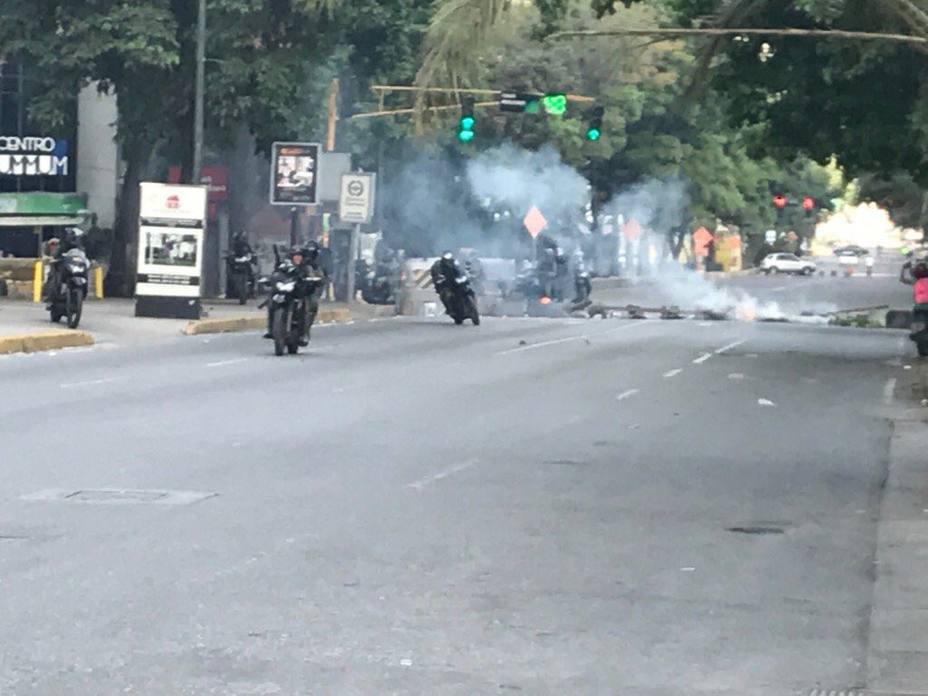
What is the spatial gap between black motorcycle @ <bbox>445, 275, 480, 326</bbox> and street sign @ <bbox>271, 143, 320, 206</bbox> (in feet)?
16.4

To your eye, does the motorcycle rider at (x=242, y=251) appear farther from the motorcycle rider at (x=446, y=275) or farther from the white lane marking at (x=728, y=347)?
the white lane marking at (x=728, y=347)

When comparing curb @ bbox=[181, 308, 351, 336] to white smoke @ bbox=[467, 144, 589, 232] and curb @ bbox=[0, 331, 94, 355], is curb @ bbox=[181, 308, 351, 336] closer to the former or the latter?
curb @ bbox=[0, 331, 94, 355]

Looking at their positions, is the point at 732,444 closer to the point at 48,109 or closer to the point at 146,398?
the point at 146,398

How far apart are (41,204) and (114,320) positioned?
15652 mm

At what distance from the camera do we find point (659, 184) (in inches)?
3270

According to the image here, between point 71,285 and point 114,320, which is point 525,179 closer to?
point 114,320

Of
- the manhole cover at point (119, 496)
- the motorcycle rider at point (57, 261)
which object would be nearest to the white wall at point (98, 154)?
the motorcycle rider at point (57, 261)

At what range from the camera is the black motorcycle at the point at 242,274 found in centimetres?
4691

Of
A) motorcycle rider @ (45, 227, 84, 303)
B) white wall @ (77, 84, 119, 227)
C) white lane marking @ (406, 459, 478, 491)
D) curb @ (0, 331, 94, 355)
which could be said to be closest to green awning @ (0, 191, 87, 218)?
white wall @ (77, 84, 119, 227)

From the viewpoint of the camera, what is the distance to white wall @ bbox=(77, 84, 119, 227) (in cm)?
5259

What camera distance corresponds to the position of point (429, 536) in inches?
452

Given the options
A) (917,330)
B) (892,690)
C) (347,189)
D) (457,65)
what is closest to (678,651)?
(892,690)

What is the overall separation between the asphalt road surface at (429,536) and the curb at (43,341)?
5041 millimetres

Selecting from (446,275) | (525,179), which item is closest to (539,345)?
(446,275)
